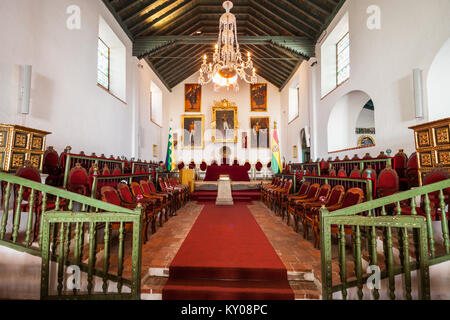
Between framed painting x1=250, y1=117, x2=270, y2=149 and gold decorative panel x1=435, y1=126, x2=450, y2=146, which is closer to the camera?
gold decorative panel x1=435, y1=126, x2=450, y2=146

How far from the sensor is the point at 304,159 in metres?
10.9

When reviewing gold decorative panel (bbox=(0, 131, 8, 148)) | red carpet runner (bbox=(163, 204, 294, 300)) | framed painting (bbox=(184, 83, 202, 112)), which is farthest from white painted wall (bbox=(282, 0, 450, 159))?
framed painting (bbox=(184, 83, 202, 112))

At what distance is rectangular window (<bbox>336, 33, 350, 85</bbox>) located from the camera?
23.8ft

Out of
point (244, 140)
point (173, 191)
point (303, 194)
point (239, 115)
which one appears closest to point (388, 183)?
point (303, 194)

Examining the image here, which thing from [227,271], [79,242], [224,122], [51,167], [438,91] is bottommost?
[227,271]

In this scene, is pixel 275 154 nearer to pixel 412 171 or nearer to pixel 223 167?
pixel 223 167

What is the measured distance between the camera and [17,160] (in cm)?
309

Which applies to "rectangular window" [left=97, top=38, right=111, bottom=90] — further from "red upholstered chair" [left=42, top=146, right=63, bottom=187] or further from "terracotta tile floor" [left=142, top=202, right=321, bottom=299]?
"terracotta tile floor" [left=142, top=202, right=321, bottom=299]

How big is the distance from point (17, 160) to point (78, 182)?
0.84 metres

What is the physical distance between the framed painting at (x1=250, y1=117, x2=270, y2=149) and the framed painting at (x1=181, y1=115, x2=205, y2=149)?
9.55 feet

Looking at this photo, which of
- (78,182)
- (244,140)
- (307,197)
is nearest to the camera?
(78,182)

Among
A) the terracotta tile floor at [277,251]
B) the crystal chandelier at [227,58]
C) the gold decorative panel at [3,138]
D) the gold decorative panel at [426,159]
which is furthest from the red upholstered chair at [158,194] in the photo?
the gold decorative panel at [426,159]
